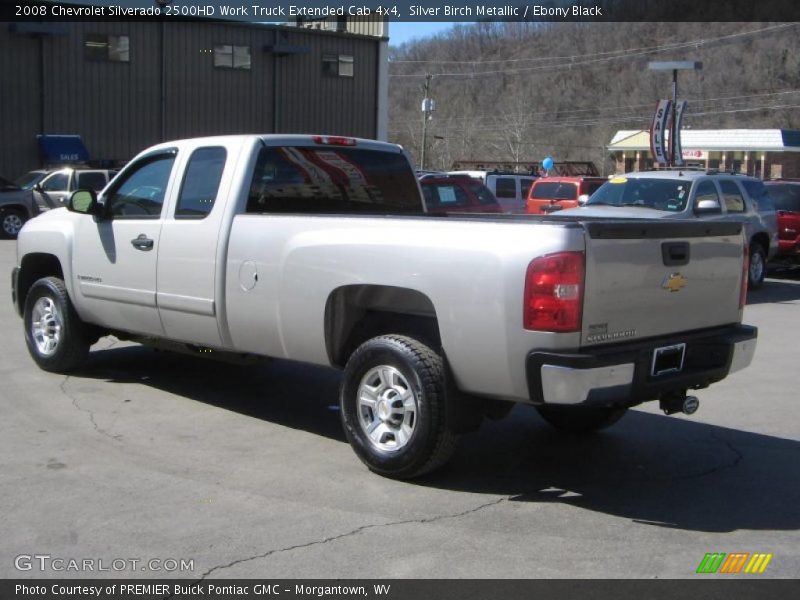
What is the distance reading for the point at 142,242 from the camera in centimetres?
716

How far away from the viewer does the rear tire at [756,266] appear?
53.2ft

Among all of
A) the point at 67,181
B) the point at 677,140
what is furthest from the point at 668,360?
the point at 677,140

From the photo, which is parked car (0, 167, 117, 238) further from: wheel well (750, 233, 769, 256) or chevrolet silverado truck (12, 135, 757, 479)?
chevrolet silverado truck (12, 135, 757, 479)

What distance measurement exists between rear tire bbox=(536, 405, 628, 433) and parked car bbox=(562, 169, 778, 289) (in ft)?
20.6

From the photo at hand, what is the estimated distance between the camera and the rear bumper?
4.83 m

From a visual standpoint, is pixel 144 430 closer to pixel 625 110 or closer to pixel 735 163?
pixel 735 163

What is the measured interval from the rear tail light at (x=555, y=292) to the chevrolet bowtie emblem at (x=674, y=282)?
28.9 inches

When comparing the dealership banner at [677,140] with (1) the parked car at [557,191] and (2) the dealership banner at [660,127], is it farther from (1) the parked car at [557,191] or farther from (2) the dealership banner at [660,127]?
(1) the parked car at [557,191]

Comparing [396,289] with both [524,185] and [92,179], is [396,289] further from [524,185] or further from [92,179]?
[524,185]

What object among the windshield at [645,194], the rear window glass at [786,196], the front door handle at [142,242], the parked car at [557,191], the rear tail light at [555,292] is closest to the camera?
the rear tail light at [555,292]

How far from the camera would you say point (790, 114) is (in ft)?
261

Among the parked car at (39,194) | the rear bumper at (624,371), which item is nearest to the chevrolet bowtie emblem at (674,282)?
the rear bumper at (624,371)

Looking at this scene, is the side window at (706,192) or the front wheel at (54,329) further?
the side window at (706,192)
